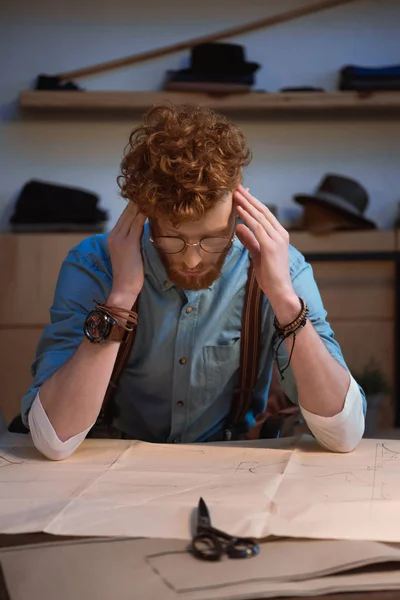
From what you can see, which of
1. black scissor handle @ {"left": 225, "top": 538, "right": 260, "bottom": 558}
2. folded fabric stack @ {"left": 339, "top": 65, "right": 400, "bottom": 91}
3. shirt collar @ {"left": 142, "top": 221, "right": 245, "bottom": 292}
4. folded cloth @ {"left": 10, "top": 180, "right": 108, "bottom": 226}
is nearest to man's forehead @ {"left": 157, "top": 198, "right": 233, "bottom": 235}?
shirt collar @ {"left": 142, "top": 221, "right": 245, "bottom": 292}

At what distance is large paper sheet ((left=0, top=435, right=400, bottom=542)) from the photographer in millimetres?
1085

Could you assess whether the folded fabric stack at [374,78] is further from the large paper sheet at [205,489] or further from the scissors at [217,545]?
the scissors at [217,545]

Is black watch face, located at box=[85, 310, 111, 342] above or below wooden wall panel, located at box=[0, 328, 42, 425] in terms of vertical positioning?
above

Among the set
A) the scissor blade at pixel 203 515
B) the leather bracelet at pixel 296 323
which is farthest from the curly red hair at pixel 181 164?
the scissor blade at pixel 203 515

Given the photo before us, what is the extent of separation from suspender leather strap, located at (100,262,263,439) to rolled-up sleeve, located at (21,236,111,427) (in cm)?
9

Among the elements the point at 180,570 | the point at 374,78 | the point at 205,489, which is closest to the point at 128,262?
the point at 205,489

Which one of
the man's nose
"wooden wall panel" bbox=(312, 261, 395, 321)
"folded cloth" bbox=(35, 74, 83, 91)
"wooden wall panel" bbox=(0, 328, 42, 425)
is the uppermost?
"folded cloth" bbox=(35, 74, 83, 91)

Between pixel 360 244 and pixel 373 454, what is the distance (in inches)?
90.4

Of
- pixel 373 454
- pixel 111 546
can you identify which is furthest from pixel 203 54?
pixel 111 546

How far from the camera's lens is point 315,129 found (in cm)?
385

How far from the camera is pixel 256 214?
5.00 feet

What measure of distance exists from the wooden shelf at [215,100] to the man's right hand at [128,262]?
2145 mm

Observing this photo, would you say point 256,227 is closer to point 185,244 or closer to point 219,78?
point 185,244

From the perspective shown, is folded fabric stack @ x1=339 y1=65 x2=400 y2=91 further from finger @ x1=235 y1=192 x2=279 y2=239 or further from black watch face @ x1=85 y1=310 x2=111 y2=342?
black watch face @ x1=85 y1=310 x2=111 y2=342
